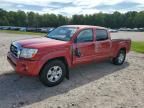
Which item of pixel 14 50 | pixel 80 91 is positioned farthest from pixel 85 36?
pixel 14 50

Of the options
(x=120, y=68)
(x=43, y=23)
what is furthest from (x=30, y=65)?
(x=43, y=23)

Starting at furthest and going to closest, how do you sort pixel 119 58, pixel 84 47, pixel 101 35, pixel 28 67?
pixel 119 58
pixel 101 35
pixel 84 47
pixel 28 67

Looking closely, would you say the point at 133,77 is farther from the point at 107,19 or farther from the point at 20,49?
the point at 107,19

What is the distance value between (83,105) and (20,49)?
2.32m

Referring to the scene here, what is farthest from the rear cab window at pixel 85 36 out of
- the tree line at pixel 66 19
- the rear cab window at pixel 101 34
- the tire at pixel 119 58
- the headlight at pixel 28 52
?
the tree line at pixel 66 19

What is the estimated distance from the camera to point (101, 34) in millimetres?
8344

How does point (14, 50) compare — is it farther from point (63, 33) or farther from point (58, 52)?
point (63, 33)

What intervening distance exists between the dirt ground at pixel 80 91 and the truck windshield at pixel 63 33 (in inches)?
52.4

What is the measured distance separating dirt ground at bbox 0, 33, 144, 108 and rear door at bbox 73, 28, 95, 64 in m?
0.64

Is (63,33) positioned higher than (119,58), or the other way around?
(63,33)

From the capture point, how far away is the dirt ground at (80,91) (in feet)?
17.4

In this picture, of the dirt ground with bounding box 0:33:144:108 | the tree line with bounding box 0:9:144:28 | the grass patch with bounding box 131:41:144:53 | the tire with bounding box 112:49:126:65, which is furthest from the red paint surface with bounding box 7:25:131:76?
the tree line with bounding box 0:9:144:28

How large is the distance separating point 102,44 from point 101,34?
A: 1.30 feet

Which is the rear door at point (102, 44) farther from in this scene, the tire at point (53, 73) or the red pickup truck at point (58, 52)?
the tire at point (53, 73)
